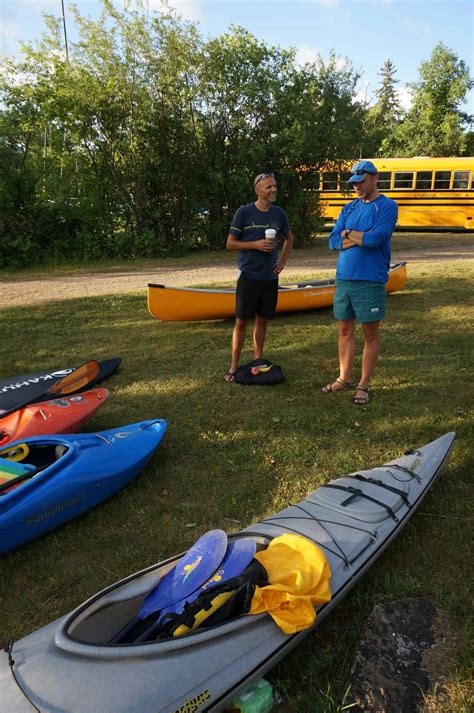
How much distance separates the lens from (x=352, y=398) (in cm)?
437

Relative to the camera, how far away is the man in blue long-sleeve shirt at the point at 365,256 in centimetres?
375

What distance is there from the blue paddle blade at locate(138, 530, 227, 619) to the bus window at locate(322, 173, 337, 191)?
13745mm

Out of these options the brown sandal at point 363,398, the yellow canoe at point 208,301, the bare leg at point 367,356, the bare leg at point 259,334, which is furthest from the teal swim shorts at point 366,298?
the yellow canoe at point 208,301

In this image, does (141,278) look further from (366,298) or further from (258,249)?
(366,298)

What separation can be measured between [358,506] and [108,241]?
11.8 metres

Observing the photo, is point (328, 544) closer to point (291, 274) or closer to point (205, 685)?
point (205, 685)

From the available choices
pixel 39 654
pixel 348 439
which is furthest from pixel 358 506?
pixel 39 654

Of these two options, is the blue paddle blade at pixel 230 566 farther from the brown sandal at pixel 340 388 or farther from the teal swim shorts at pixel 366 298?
the brown sandal at pixel 340 388

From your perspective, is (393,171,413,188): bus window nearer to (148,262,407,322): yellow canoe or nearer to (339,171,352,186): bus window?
(339,171,352,186): bus window

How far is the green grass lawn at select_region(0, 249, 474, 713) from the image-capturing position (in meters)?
2.28

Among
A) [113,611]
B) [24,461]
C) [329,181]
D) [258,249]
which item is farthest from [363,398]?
[329,181]

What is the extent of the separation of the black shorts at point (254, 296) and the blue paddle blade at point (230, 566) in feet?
8.94

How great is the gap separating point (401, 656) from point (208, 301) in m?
5.26

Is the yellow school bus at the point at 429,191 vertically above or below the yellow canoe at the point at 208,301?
above
